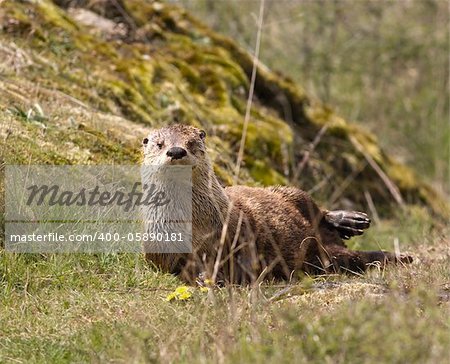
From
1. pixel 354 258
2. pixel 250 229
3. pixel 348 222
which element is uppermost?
pixel 250 229

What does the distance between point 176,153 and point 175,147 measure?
0.04 meters

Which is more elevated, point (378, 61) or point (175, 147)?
point (175, 147)

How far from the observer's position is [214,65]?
9.04 metres

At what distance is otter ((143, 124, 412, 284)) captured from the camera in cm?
511

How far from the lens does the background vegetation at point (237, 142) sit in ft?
12.0

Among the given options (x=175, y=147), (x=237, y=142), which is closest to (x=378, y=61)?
(x=237, y=142)

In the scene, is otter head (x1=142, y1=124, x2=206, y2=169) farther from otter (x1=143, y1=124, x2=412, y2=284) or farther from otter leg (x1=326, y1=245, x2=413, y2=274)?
otter leg (x1=326, y1=245, x2=413, y2=274)

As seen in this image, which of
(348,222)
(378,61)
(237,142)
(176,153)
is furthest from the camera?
(378,61)

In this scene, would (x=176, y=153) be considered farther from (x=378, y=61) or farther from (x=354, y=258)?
(x=378, y=61)

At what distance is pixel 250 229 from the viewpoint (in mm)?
5371

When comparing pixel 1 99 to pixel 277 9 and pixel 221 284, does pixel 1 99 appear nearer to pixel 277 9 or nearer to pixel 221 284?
pixel 221 284

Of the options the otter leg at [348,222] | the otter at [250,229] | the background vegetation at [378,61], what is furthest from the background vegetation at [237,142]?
the otter leg at [348,222]

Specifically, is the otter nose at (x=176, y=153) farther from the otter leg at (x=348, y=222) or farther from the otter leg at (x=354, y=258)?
the otter leg at (x=348, y=222)

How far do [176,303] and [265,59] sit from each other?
396 inches
